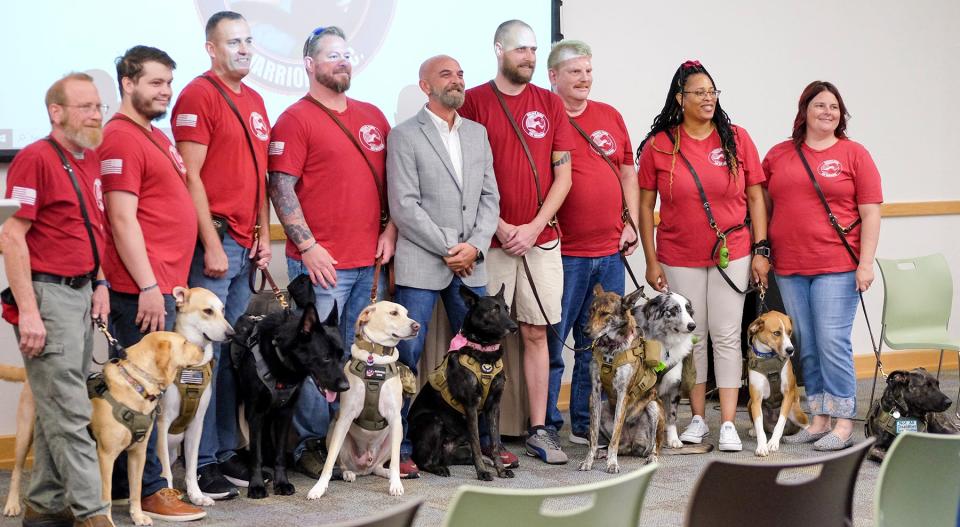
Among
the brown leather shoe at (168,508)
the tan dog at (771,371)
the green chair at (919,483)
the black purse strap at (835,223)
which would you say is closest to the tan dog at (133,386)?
A: the brown leather shoe at (168,508)

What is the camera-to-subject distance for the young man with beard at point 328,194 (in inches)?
175

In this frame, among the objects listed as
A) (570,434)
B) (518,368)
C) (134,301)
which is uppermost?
(134,301)

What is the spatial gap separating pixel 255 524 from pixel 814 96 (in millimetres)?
3240

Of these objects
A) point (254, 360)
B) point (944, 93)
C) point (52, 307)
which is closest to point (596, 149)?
point (254, 360)

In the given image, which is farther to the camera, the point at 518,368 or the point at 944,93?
the point at 944,93

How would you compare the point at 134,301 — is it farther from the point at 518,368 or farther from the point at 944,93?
the point at 944,93

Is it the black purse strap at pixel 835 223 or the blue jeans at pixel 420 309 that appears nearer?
the blue jeans at pixel 420 309

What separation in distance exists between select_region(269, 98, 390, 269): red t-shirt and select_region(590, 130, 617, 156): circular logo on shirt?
117 cm

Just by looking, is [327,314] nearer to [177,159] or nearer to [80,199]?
[177,159]

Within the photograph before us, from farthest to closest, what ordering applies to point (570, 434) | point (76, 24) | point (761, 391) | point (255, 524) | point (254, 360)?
1. point (570, 434)
2. point (761, 391)
3. point (76, 24)
4. point (254, 360)
5. point (255, 524)

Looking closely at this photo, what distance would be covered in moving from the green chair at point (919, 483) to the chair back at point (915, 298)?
11.5ft

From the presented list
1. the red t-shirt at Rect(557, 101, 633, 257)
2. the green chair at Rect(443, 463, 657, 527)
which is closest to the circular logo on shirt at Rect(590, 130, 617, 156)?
the red t-shirt at Rect(557, 101, 633, 257)

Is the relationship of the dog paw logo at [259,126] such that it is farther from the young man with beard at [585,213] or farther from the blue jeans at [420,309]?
the young man with beard at [585,213]

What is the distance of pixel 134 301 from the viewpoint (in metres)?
3.89
